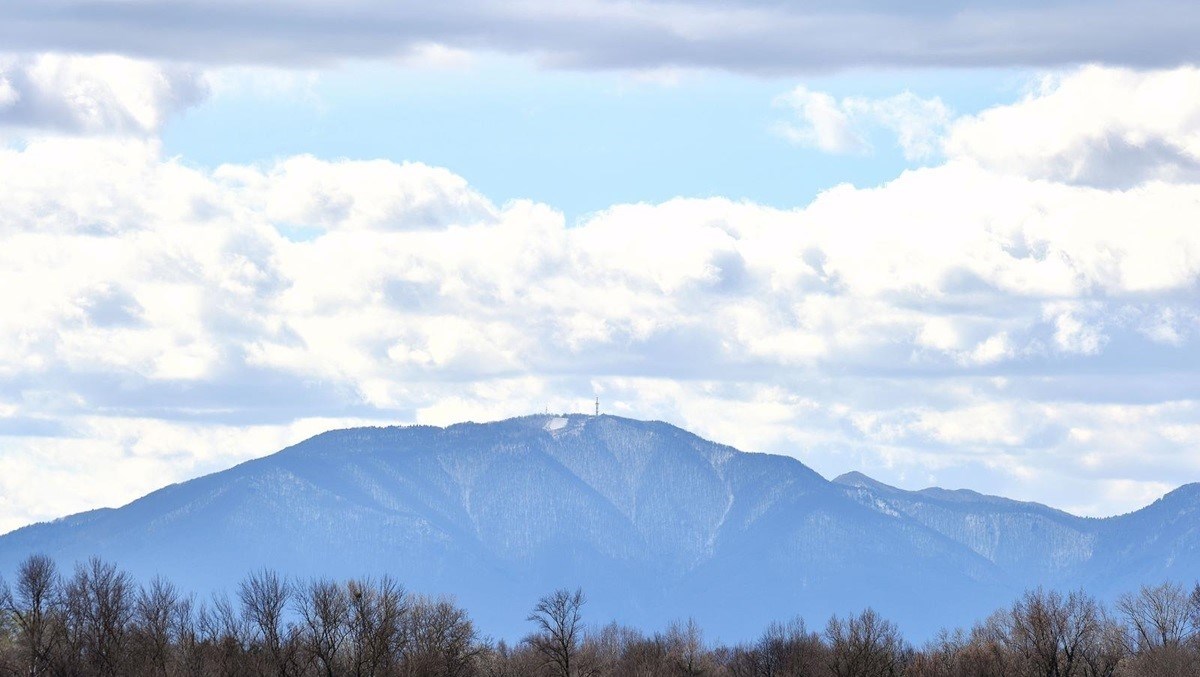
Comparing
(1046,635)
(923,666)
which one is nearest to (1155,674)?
(1046,635)

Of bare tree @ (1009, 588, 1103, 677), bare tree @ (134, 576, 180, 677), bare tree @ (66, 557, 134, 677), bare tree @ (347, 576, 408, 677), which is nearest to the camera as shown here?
bare tree @ (134, 576, 180, 677)

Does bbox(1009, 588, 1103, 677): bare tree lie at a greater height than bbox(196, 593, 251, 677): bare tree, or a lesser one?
lesser

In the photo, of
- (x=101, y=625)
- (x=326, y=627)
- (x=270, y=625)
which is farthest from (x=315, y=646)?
(x=101, y=625)

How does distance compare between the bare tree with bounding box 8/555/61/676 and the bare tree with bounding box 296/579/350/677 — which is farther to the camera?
the bare tree with bounding box 296/579/350/677

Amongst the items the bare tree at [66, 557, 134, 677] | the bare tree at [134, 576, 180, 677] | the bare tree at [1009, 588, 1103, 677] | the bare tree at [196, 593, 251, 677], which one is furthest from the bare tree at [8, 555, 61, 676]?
the bare tree at [1009, 588, 1103, 677]

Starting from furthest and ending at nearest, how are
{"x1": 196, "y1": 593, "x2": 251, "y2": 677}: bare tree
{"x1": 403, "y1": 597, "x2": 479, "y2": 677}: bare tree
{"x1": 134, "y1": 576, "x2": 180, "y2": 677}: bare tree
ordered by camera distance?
{"x1": 403, "y1": 597, "x2": 479, "y2": 677}: bare tree → {"x1": 196, "y1": 593, "x2": 251, "y2": 677}: bare tree → {"x1": 134, "y1": 576, "x2": 180, "y2": 677}: bare tree

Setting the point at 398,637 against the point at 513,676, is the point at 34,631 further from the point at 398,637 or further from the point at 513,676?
the point at 513,676

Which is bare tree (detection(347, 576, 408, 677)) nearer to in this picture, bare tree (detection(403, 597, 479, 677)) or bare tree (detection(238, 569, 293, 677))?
bare tree (detection(403, 597, 479, 677))

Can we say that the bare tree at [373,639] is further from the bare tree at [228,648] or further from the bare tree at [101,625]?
the bare tree at [101,625]

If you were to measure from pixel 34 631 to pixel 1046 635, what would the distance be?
91.2m

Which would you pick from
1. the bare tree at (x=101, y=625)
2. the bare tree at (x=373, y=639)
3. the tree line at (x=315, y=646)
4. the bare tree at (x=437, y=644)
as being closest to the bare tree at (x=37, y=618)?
the tree line at (x=315, y=646)

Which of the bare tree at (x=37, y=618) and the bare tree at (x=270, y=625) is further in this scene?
the bare tree at (x=270, y=625)

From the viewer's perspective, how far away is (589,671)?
18612 cm

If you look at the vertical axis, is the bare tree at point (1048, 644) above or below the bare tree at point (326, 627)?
below
